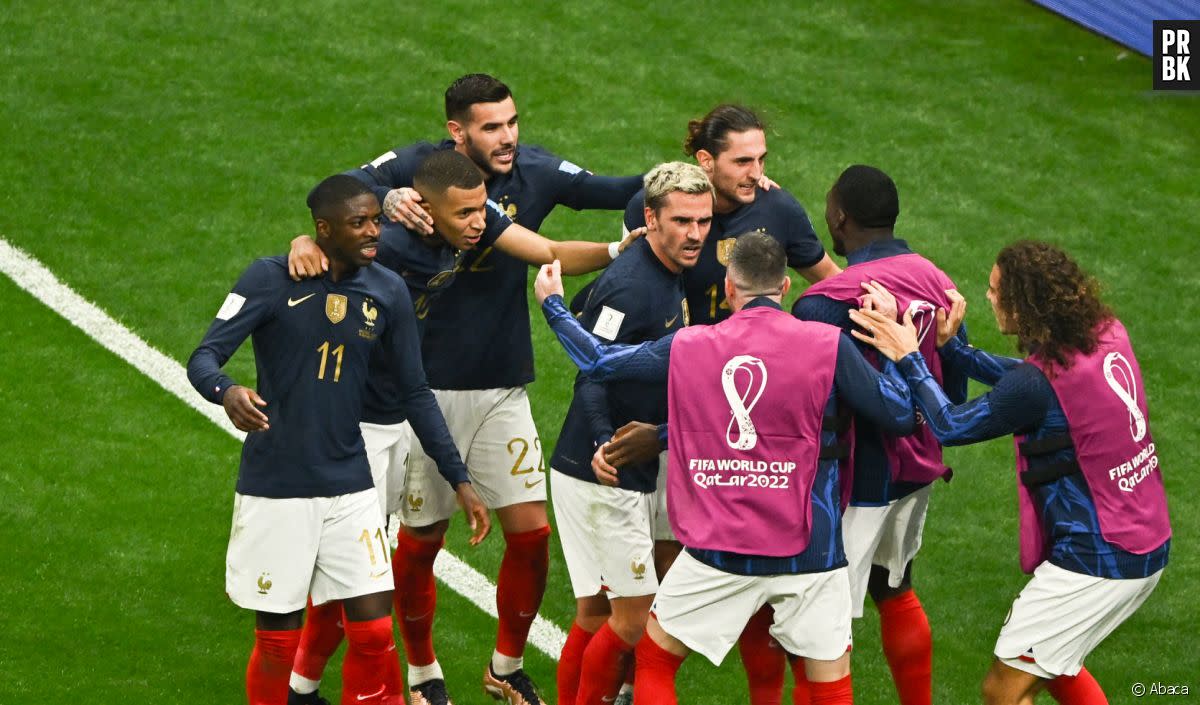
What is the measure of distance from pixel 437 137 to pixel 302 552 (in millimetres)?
6871

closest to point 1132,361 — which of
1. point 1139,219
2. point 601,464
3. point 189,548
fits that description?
point 601,464

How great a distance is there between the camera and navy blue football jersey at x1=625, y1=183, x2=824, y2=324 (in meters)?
7.98

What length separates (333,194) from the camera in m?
7.11

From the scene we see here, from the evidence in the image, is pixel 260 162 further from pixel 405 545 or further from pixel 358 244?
pixel 358 244

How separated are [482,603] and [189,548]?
1.56 metres

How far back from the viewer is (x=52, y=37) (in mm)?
14375

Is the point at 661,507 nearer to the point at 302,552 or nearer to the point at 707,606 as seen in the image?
the point at 707,606

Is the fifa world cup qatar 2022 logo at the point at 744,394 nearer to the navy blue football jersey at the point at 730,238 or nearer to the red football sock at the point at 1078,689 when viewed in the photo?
the navy blue football jersey at the point at 730,238

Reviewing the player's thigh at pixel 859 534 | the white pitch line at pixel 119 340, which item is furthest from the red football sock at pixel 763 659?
the white pitch line at pixel 119 340

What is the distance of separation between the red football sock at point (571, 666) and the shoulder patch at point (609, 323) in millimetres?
1314

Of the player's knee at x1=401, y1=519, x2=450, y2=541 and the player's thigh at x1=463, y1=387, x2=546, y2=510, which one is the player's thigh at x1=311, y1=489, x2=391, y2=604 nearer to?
the player's knee at x1=401, y1=519, x2=450, y2=541
